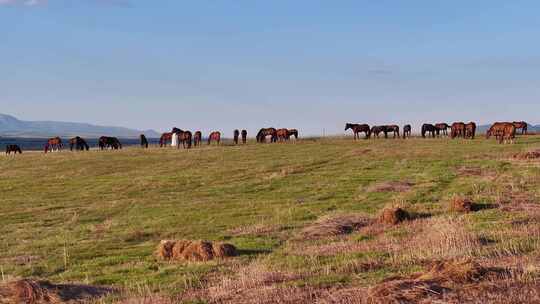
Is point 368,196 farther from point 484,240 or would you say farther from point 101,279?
point 101,279

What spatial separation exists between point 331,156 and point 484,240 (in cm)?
3740

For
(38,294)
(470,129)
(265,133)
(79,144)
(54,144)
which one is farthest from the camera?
(54,144)

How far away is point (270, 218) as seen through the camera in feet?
85.1

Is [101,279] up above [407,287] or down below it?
below

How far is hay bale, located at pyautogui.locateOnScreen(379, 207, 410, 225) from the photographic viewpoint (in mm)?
21953

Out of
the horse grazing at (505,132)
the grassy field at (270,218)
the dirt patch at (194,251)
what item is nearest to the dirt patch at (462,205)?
the grassy field at (270,218)

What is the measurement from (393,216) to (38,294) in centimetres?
1285

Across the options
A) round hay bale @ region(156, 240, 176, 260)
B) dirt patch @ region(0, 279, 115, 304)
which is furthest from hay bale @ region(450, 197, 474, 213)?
dirt patch @ region(0, 279, 115, 304)

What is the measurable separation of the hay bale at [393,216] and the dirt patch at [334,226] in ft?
2.38

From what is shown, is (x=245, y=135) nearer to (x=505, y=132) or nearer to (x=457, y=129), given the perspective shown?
(x=457, y=129)

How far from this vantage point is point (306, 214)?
26297 mm

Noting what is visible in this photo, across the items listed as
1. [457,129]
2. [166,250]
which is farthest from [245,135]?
[166,250]

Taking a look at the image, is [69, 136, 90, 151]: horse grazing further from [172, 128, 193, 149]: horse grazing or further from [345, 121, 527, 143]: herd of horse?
[345, 121, 527, 143]: herd of horse

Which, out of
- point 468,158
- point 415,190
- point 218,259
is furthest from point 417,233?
point 468,158
